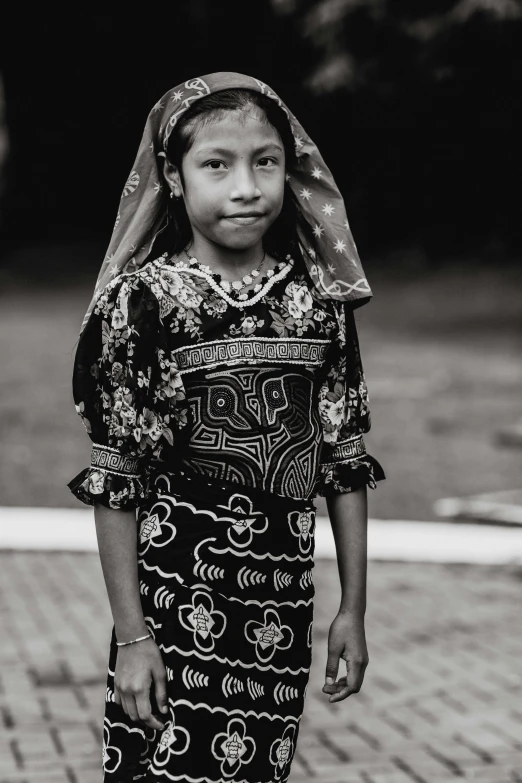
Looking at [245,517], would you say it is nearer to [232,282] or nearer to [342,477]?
[342,477]

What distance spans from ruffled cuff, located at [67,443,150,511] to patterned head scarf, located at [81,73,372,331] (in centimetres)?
29

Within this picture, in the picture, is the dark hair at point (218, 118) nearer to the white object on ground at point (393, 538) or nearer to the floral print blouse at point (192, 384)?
the floral print blouse at point (192, 384)

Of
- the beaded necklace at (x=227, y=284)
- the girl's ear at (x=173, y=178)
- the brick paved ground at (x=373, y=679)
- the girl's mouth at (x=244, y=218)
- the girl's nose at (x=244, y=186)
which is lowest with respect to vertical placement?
the brick paved ground at (x=373, y=679)

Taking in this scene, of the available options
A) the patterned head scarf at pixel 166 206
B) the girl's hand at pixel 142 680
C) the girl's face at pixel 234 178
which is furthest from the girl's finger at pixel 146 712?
the girl's face at pixel 234 178

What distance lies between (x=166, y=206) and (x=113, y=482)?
62 centimetres

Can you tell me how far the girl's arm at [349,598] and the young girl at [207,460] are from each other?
0.25 feet

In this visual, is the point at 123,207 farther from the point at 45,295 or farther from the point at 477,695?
the point at 45,295

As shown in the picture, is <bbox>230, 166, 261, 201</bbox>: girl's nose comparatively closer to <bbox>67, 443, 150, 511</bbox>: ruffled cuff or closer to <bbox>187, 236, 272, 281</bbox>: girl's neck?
<bbox>187, 236, 272, 281</bbox>: girl's neck

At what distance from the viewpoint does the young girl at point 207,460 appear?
237 cm

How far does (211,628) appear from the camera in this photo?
7.85 ft

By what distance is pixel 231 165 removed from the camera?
2398mm

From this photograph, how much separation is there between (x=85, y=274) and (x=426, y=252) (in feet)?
21.7

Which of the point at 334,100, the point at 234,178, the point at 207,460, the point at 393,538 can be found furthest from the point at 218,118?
the point at 334,100

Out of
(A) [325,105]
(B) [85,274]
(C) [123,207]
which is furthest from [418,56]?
(C) [123,207]
